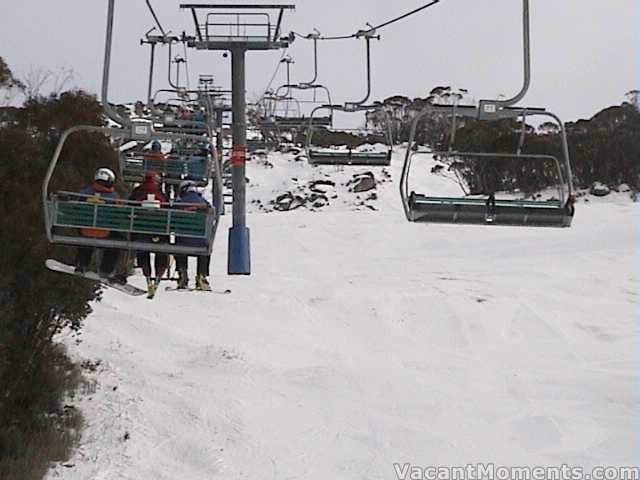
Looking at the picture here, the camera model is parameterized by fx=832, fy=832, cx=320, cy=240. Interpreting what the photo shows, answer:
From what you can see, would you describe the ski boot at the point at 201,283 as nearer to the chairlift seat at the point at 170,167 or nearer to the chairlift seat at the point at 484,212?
the chairlift seat at the point at 484,212

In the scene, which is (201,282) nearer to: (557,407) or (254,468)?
(254,468)

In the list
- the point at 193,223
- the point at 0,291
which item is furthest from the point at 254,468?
the point at 193,223

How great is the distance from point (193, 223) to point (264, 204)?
4276 cm

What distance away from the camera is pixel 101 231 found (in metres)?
5.96

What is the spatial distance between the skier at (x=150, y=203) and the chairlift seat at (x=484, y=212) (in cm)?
185

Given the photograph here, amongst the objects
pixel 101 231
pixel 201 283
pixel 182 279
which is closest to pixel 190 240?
pixel 101 231

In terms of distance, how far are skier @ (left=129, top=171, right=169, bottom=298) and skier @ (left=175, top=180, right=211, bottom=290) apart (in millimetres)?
142

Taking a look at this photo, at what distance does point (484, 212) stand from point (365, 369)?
11631 millimetres

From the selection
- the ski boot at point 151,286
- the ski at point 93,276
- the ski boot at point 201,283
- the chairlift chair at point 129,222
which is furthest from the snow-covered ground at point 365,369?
the chairlift chair at point 129,222

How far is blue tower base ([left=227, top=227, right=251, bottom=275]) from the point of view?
11759mm

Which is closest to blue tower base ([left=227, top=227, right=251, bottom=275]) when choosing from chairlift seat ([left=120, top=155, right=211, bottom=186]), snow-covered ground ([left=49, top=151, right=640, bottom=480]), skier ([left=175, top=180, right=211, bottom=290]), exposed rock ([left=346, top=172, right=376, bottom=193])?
chairlift seat ([left=120, top=155, right=211, bottom=186])

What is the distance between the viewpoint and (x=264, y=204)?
1906 inches

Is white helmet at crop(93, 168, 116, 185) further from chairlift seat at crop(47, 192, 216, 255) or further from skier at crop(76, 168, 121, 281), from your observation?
chairlift seat at crop(47, 192, 216, 255)

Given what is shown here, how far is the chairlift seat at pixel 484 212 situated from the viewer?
19.8ft
